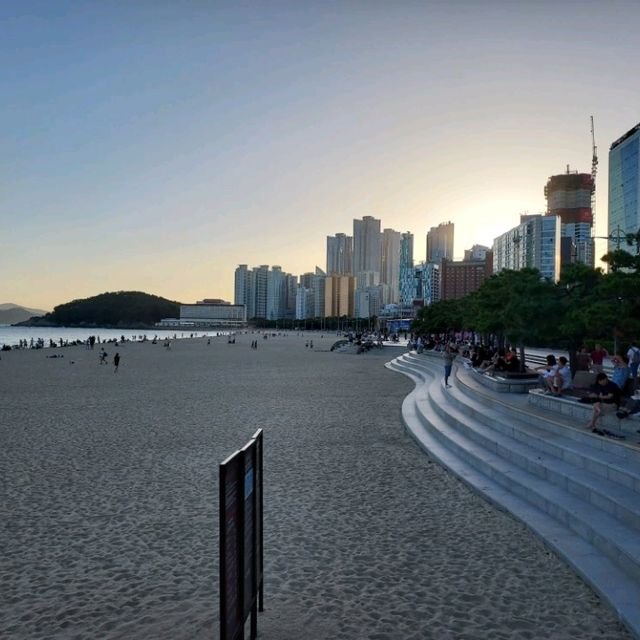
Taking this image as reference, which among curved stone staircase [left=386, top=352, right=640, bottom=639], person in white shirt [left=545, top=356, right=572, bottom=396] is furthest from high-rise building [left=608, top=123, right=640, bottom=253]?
curved stone staircase [left=386, top=352, right=640, bottom=639]

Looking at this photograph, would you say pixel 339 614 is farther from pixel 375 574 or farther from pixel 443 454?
pixel 443 454

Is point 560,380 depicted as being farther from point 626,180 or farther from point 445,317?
point 626,180

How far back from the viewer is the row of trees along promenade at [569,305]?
40.5 feet

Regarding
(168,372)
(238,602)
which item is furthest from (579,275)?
(168,372)

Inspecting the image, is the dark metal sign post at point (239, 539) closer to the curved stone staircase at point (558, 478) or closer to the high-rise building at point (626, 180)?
the curved stone staircase at point (558, 478)

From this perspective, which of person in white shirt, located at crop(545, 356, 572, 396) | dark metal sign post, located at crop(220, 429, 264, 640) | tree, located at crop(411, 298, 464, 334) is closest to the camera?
dark metal sign post, located at crop(220, 429, 264, 640)

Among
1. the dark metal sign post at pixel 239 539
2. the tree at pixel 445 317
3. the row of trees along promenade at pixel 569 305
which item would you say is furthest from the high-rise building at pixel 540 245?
the dark metal sign post at pixel 239 539

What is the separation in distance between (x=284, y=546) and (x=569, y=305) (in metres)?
13.0

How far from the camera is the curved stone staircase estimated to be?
18.1 feet

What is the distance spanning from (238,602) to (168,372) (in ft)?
96.5

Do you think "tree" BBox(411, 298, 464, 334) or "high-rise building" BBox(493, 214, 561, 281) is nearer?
"tree" BBox(411, 298, 464, 334)

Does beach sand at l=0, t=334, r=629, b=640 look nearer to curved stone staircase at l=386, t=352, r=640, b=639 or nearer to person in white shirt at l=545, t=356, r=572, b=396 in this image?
curved stone staircase at l=386, t=352, r=640, b=639

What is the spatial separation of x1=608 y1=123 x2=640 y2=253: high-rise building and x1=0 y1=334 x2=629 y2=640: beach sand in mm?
102999

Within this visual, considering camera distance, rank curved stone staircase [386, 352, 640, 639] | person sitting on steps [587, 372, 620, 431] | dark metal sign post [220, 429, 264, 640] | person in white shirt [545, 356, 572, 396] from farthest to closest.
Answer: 1. person in white shirt [545, 356, 572, 396]
2. person sitting on steps [587, 372, 620, 431]
3. curved stone staircase [386, 352, 640, 639]
4. dark metal sign post [220, 429, 264, 640]
